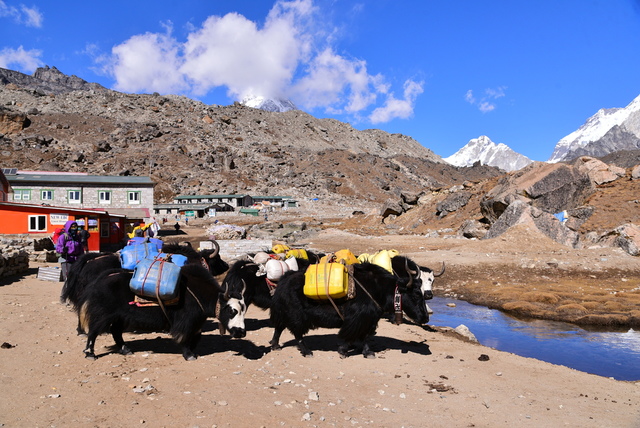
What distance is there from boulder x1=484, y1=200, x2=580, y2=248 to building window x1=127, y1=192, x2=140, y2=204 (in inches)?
1298

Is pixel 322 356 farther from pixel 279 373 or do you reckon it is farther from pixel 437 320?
pixel 437 320

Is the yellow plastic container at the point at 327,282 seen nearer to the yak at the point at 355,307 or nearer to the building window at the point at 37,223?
the yak at the point at 355,307

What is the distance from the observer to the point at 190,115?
419 ft

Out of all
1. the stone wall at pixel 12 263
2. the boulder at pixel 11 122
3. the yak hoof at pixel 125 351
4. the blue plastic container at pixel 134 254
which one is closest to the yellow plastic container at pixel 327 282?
the yak hoof at pixel 125 351

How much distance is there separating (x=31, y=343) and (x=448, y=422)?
6.01 metres

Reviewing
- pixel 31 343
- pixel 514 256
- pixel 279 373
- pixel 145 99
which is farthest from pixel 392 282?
pixel 145 99

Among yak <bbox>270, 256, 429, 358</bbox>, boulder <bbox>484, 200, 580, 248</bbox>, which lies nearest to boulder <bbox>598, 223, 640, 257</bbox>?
boulder <bbox>484, 200, 580, 248</bbox>

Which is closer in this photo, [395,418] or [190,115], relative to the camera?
[395,418]

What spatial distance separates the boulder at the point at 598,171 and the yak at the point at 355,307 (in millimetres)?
27509

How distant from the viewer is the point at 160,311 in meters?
6.35

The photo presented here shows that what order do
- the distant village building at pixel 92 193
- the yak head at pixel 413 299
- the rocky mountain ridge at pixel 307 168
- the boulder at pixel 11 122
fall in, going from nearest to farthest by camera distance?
the yak head at pixel 413 299 < the rocky mountain ridge at pixel 307 168 < the distant village building at pixel 92 193 < the boulder at pixel 11 122

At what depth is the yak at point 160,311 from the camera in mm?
6180

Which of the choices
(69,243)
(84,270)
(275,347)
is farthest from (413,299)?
(69,243)

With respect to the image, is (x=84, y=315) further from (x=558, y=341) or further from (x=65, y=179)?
(x=65, y=179)
